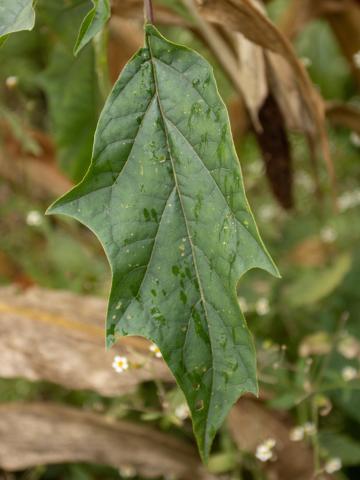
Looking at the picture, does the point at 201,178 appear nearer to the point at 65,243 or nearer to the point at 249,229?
the point at 249,229

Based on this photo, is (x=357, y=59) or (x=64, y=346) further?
(x=357, y=59)

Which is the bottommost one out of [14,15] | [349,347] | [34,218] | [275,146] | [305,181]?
[305,181]

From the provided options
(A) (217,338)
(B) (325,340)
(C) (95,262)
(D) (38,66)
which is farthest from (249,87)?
(D) (38,66)

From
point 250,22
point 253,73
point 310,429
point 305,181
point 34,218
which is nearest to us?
point 250,22

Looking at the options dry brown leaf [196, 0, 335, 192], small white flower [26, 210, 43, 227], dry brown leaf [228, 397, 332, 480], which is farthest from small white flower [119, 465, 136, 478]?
dry brown leaf [196, 0, 335, 192]

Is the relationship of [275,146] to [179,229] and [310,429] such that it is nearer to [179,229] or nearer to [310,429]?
[310,429]

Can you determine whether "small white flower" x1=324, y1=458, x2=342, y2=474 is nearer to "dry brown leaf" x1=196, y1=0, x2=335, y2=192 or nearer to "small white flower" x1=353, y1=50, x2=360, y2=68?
"dry brown leaf" x1=196, y1=0, x2=335, y2=192

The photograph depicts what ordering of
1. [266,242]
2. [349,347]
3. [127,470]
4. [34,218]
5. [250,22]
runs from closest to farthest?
1. [250,22]
2. [349,347]
3. [127,470]
4. [34,218]
5. [266,242]

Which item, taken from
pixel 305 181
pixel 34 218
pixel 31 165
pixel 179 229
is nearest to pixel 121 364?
pixel 179 229
